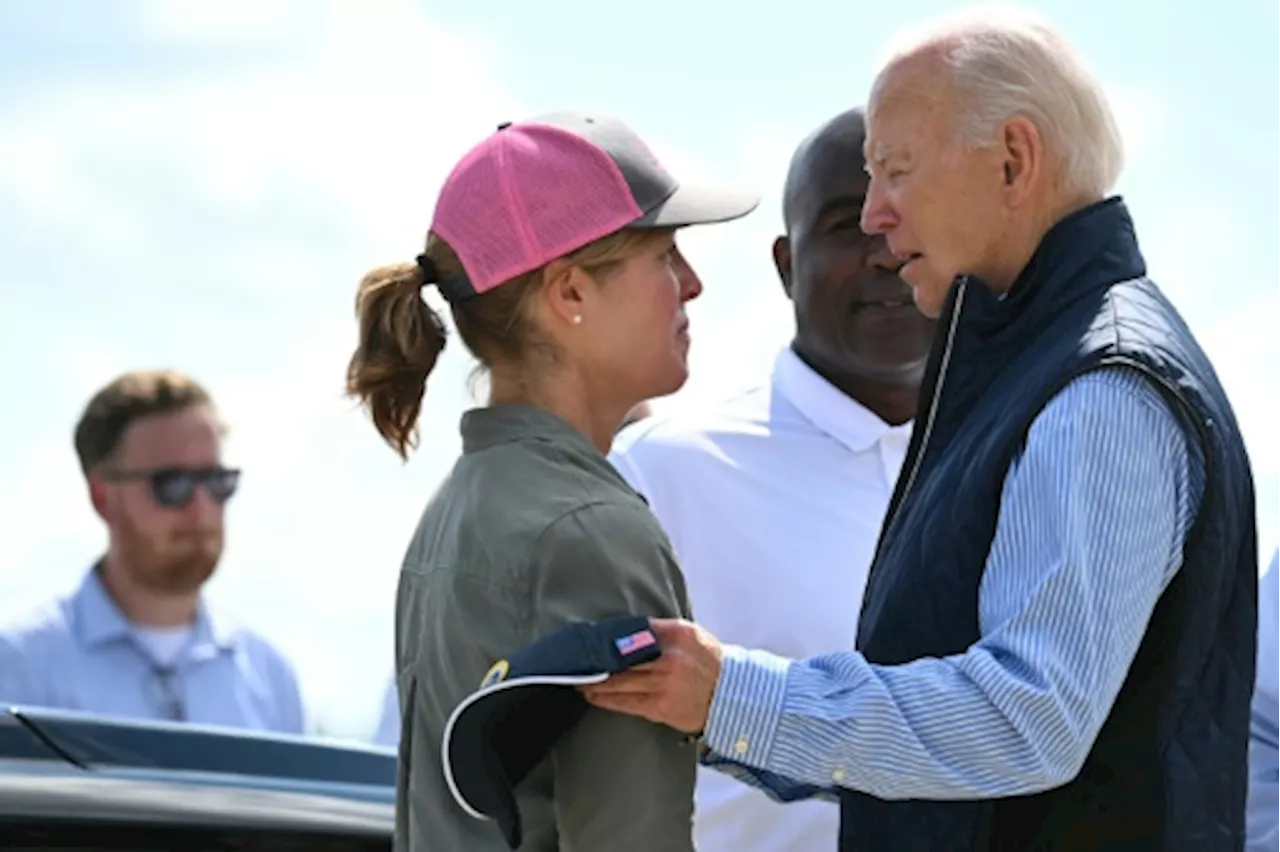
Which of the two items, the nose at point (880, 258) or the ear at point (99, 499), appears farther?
the ear at point (99, 499)

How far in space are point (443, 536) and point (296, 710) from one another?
3.82m

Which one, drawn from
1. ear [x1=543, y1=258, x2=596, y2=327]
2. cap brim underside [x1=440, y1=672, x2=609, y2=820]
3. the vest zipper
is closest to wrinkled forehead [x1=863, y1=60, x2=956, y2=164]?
the vest zipper

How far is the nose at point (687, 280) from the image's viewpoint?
131 inches

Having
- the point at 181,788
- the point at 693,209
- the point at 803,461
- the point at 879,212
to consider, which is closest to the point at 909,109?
the point at 879,212

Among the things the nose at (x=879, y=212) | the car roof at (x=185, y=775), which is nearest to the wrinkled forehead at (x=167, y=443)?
the car roof at (x=185, y=775)

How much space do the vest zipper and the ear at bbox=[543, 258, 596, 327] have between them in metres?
0.47

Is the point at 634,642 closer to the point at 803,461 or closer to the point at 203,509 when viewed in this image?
the point at 803,461

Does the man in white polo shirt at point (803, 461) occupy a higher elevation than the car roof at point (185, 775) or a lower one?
higher

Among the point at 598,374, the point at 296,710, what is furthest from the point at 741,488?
the point at 296,710

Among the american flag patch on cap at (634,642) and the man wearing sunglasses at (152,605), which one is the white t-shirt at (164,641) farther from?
the american flag patch on cap at (634,642)

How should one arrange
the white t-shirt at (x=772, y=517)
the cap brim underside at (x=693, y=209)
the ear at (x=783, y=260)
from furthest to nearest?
the ear at (x=783, y=260) < the white t-shirt at (x=772, y=517) < the cap brim underside at (x=693, y=209)

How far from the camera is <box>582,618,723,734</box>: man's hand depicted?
2824 millimetres

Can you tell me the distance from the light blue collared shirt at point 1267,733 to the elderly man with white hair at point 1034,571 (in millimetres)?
1090

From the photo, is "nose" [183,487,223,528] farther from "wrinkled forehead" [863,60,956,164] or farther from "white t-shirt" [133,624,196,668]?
"wrinkled forehead" [863,60,956,164]
